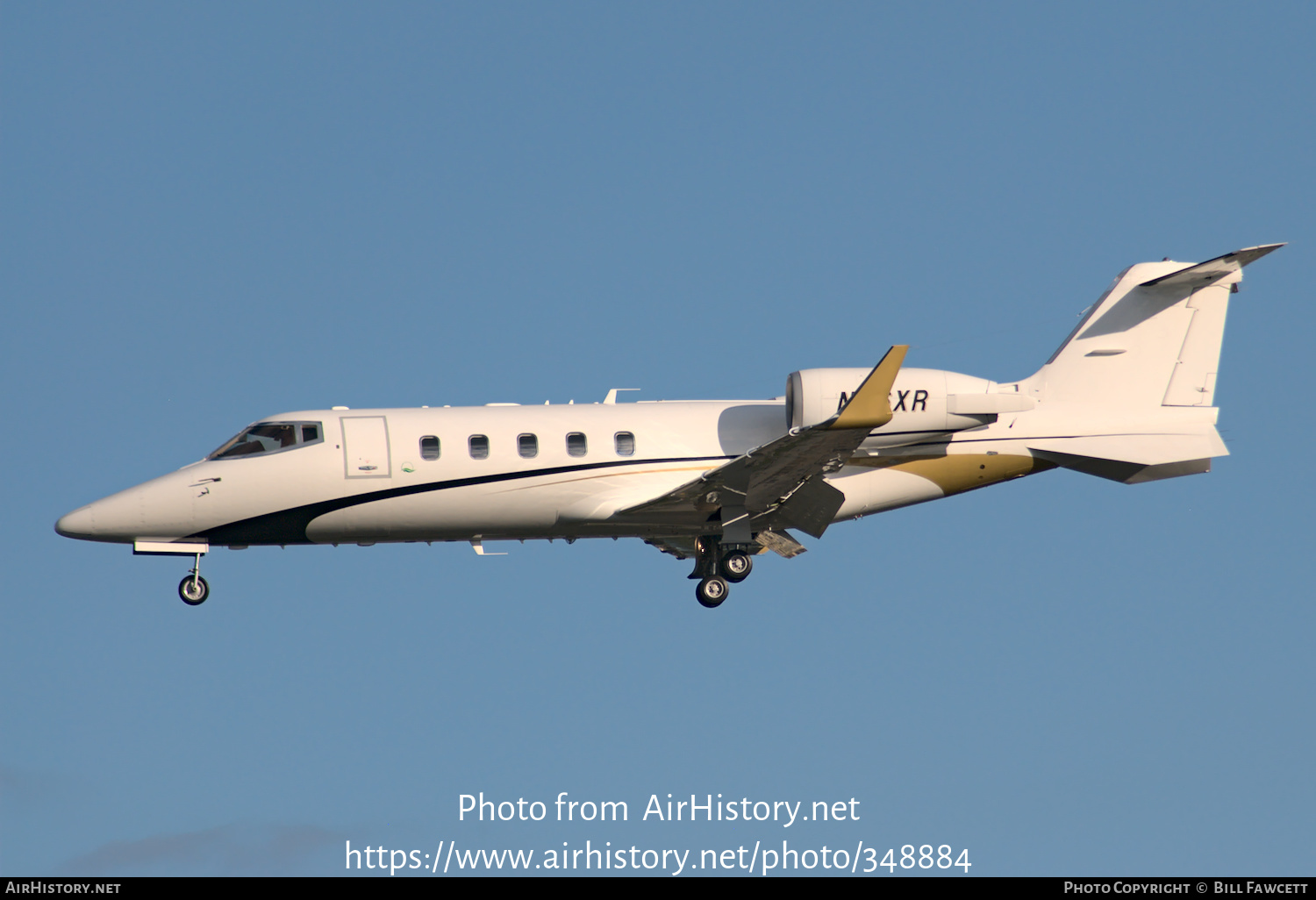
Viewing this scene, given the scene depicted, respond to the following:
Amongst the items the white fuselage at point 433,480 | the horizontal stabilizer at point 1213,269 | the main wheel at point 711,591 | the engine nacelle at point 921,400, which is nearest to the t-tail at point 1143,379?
the horizontal stabilizer at point 1213,269

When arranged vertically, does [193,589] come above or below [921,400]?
below

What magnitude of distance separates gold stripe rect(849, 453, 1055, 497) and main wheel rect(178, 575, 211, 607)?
11272 millimetres

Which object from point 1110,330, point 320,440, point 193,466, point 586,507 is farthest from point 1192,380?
point 193,466

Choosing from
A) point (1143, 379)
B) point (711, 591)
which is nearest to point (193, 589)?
point (711, 591)

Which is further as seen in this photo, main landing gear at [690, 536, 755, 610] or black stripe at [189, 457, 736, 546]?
main landing gear at [690, 536, 755, 610]

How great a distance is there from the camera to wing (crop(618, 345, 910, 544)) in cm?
2311

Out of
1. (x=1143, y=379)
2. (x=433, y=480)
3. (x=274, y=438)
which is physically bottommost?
(x=433, y=480)

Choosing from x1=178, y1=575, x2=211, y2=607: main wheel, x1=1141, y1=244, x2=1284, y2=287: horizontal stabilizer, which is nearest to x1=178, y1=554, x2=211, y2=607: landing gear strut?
x1=178, y1=575, x2=211, y2=607: main wheel

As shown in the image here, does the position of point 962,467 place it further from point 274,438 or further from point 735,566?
point 274,438

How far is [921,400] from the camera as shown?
1027 inches

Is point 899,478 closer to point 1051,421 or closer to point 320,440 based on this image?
point 1051,421

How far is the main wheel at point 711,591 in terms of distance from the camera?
27266mm

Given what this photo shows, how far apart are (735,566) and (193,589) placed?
9275 mm

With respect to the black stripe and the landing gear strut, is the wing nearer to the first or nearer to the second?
the black stripe
